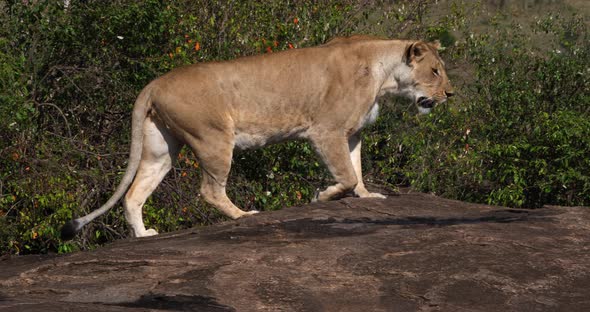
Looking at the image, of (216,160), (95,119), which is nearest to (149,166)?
(216,160)

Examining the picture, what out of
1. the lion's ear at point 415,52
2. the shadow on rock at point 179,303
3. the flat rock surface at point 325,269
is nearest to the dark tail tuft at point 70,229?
the flat rock surface at point 325,269

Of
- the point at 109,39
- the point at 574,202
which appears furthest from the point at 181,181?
the point at 574,202

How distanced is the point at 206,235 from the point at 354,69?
1960mm

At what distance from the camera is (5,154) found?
9.16m

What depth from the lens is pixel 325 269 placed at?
5754 millimetres

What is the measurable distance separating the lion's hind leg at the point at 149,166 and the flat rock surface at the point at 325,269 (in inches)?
29.5

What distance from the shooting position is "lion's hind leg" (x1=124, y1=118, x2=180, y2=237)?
7668 millimetres

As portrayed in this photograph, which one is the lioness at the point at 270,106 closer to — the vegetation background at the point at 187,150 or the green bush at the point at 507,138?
the vegetation background at the point at 187,150

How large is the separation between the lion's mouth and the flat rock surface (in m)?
1.60

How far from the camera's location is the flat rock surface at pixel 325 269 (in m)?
5.23

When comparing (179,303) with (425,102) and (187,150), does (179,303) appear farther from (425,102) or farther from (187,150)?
(187,150)

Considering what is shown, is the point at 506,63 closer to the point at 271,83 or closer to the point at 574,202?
the point at 574,202

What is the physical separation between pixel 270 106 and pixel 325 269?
2398mm

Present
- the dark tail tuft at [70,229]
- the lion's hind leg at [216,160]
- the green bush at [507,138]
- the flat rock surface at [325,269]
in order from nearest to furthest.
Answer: the flat rock surface at [325,269] → the dark tail tuft at [70,229] → the lion's hind leg at [216,160] → the green bush at [507,138]
